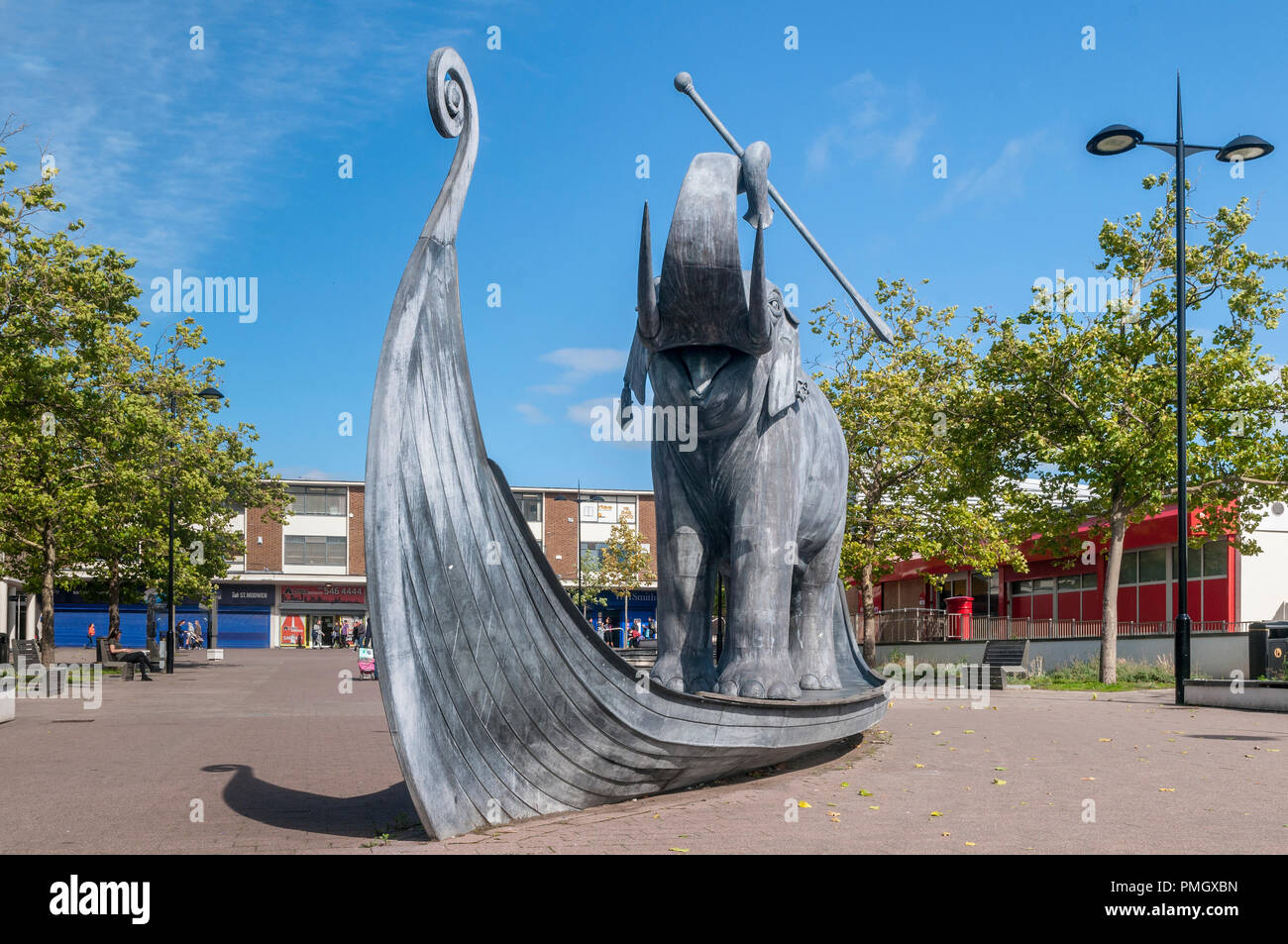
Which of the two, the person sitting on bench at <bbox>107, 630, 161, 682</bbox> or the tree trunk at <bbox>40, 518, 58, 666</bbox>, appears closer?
the tree trunk at <bbox>40, 518, 58, 666</bbox>

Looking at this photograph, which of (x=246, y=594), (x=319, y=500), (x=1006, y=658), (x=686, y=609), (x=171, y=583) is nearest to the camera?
(x=686, y=609)

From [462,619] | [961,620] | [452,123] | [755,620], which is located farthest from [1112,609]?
[452,123]

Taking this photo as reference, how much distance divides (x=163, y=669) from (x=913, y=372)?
827 inches

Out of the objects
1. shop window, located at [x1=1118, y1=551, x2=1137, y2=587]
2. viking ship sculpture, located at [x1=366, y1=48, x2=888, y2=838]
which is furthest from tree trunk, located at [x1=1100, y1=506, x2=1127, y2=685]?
viking ship sculpture, located at [x1=366, y1=48, x2=888, y2=838]

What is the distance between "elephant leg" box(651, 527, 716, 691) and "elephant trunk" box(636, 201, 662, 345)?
1.47 meters

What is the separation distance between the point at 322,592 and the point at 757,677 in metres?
53.3

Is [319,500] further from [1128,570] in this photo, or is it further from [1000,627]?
[1128,570]

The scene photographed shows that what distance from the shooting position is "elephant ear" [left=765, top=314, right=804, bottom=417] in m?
7.50

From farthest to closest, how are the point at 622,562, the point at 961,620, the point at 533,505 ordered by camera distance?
the point at 533,505, the point at 622,562, the point at 961,620

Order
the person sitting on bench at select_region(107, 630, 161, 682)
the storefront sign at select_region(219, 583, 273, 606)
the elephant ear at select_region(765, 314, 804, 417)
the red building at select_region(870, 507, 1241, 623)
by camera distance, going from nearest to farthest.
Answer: the elephant ear at select_region(765, 314, 804, 417), the person sitting on bench at select_region(107, 630, 161, 682), the red building at select_region(870, 507, 1241, 623), the storefront sign at select_region(219, 583, 273, 606)

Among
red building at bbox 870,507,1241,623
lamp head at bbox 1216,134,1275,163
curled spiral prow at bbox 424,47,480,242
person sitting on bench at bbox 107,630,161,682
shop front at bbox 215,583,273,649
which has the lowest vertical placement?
shop front at bbox 215,583,273,649

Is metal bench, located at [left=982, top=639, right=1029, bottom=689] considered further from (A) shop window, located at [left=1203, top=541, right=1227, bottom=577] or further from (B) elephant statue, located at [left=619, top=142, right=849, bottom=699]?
(B) elephant statue, located at [left=619, top=142, right=849, bottom=699]

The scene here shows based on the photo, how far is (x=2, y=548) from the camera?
22.4 m

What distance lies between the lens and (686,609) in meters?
7.59
